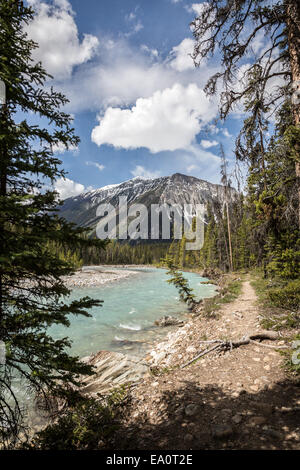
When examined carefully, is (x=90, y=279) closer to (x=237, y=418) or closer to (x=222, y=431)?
(x=237, y=418)

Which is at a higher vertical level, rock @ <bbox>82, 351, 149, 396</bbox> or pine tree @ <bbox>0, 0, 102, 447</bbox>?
pine tree @ <bbox>0, 0, 102, 447</bbox>

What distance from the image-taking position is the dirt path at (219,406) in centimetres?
293

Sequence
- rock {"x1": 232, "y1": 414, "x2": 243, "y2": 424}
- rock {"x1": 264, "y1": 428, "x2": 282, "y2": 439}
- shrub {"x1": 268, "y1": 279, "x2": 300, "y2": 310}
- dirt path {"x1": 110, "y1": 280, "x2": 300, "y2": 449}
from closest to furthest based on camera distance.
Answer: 1. rock {"x1": 264, "y1": 428, "x2": 282, "y2": 439}
2. dirt path {"x1": 110, "y1": 280, "x2": 300, "y2": 449}
3. rock {"x1": 232, "y1": 414, "x2": 243, "y2": 424}
4. shrub {"x1": 268, "y1": 279, "x2": 300, "y2": 310}

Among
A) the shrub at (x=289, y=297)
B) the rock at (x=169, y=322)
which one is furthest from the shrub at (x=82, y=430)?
the rock at (x=169, y=322)

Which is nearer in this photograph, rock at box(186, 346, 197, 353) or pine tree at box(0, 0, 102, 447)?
pine tree at box(0, 0, 102, 447)

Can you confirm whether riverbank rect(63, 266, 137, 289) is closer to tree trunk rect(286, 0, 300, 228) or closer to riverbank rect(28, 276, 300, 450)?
riverbank rect(28, 276, 300, 450)

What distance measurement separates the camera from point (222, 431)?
298cm

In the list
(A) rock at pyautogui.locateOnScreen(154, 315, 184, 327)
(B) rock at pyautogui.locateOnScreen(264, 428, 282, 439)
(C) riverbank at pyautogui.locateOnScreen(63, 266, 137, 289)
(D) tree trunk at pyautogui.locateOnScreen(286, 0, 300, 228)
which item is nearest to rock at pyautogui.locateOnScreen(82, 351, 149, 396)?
(B) rock at pyautogui.locateOnScreen(264, 428, 282, 439)

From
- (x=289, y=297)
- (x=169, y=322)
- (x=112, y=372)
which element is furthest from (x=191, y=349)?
(x=169, y=322)

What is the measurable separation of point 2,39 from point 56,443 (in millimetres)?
6586

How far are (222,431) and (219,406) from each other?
759mm

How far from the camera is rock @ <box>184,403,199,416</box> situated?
3609 millimetres

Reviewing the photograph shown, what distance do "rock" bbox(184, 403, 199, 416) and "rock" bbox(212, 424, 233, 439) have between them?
0.60 metres
